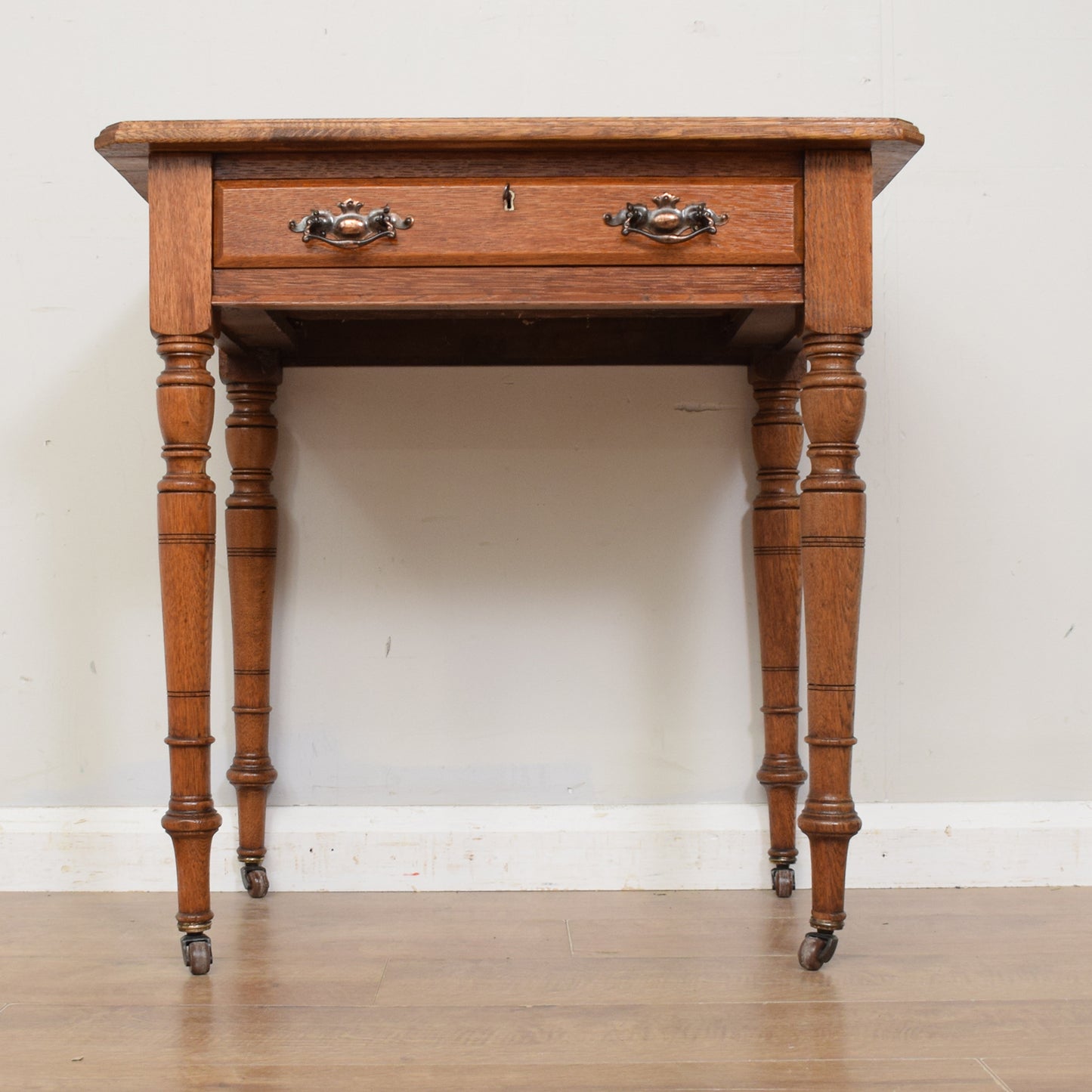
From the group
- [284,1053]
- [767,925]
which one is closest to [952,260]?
[767,925]

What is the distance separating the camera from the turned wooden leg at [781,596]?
1.64m

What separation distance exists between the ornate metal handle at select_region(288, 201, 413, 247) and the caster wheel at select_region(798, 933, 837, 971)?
2.95 feet

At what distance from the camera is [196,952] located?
1263 mm

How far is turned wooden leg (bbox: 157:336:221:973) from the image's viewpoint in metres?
1.24

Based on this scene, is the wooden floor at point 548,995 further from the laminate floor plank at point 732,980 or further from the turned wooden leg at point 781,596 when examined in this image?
the turned wooden leg at point 781,596

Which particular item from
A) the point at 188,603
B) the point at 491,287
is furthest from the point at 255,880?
the point at 491,287

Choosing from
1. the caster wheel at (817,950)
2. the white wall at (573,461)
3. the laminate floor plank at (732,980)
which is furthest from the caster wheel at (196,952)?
the caster wheel at (817,950)

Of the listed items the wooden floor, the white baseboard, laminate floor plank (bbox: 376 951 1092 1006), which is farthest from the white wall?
laminate floor plank (bbox: 376 951 1092 1006)

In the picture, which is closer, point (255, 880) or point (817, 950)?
point (817, 950)

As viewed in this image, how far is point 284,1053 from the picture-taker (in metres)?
1.04

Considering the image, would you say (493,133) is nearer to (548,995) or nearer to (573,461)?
(573,461)

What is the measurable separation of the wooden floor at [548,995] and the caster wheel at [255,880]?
2 cm

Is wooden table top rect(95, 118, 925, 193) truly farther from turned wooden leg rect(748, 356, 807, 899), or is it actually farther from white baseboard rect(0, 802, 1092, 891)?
white baseboard rect(0, 802, 1092, 891)

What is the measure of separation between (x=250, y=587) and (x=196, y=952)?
546 mm
